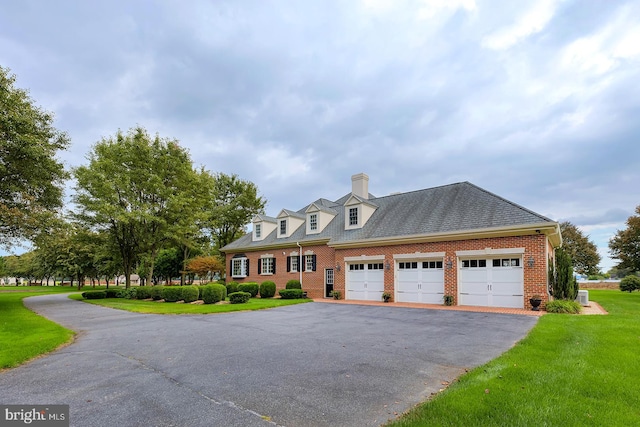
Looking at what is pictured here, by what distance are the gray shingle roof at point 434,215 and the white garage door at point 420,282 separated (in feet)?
5.58

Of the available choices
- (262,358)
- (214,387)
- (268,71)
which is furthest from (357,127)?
(214,387)

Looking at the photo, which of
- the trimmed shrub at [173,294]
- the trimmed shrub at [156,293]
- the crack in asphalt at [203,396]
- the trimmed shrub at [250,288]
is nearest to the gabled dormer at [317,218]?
the trimmed shrub at [250,288]

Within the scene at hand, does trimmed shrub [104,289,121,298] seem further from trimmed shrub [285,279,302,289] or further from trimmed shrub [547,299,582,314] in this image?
trimmed shrub [547,299,582,314]

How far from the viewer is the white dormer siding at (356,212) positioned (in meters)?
20.8

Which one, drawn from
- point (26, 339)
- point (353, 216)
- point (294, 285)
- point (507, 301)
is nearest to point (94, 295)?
point (294, 285)

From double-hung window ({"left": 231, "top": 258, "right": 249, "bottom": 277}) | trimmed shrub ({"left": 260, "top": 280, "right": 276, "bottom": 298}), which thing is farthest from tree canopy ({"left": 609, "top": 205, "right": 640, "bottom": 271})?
double-hung window ({"left": 231, "top": 258, "right": 249, "bottom": 277})

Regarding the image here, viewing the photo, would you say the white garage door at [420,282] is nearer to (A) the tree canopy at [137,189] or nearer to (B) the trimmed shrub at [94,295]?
(A) the tree canopy at [137,189]

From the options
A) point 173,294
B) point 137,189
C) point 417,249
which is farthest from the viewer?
point 137,189

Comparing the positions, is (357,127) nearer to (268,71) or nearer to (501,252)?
(268,71)

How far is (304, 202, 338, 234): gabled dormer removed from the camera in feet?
74.4

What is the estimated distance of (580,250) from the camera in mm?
37375

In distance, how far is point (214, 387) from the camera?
15.7 ft

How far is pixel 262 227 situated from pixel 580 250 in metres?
35.3

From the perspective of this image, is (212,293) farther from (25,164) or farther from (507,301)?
(507,301)
